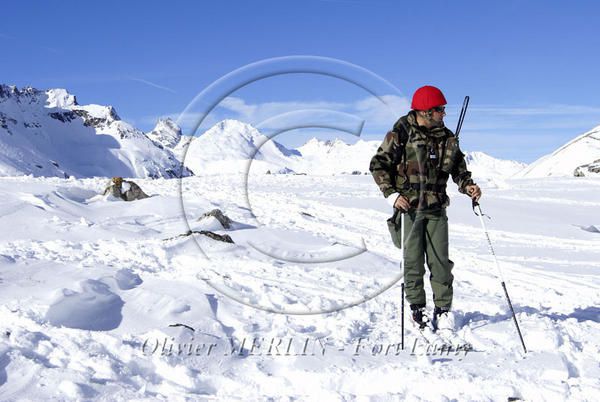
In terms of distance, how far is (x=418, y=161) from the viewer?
5.25 m

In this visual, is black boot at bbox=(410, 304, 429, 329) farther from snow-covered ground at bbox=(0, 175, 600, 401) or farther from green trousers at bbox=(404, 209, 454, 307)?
snow-covered ground at bbox=(0, 175, 600, 401)

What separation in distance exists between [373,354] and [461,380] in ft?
2.93

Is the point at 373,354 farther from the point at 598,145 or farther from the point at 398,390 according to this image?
the point at 598,145

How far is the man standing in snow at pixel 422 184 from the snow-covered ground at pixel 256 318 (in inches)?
17.7

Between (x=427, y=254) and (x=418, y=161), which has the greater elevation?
Result: (x=418, y=161)

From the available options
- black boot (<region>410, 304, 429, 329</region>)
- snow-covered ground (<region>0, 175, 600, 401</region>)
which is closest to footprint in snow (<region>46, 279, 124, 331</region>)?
snow-covered ground (<region>0, 175, 600, 401</region>)

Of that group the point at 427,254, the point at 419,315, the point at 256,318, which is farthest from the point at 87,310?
the point at 427,254

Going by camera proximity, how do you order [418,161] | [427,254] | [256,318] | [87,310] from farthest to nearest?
1. [427,254]
2. [256,318]
3. [418,161]
4. [87,310]

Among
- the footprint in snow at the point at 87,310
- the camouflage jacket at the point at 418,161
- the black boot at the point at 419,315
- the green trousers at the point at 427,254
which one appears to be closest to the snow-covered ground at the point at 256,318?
the footprint in snow at the point at 87,310

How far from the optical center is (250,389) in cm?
370

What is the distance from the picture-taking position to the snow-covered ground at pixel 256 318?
12.2 feet

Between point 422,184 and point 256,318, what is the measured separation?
208cm

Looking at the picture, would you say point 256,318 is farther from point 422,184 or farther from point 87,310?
point 422,184

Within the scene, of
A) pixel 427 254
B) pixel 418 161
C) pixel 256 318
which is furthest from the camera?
pixel 427 254
